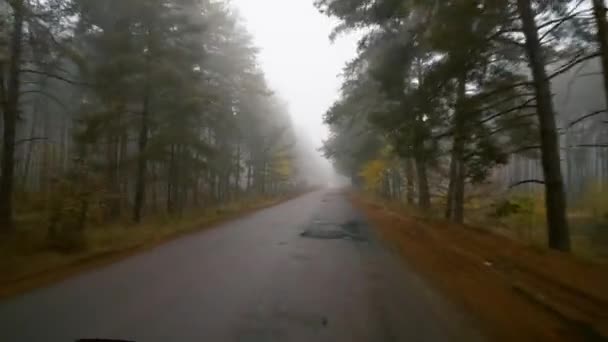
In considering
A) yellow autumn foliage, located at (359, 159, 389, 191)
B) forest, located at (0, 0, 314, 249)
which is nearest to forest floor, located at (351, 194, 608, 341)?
forest, located at (0, 0, 314, 249)

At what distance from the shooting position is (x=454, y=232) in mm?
13359

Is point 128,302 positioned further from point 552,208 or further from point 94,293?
point 552,208

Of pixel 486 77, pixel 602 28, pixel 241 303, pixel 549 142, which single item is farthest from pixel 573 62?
pixel 241 303

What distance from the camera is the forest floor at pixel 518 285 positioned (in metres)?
4.84

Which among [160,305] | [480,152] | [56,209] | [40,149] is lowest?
[160,305]

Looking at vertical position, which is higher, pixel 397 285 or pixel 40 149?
pixel 40 149

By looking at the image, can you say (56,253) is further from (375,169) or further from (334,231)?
(375,169)

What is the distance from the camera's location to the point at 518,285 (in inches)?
257

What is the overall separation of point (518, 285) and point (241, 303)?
407 cm

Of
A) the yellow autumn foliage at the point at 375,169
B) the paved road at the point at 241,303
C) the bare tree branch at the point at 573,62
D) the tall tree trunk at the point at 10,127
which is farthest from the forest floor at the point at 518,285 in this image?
the yellow autumn foliage at the point at 375,169

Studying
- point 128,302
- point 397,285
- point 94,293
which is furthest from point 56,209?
point 397,285

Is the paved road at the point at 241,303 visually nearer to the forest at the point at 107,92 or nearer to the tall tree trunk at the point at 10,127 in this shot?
the forest at the point at 107,92

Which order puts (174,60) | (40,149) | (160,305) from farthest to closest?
(40,149)
(174,60)
(160,305)

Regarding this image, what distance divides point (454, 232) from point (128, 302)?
1023 centimetres
